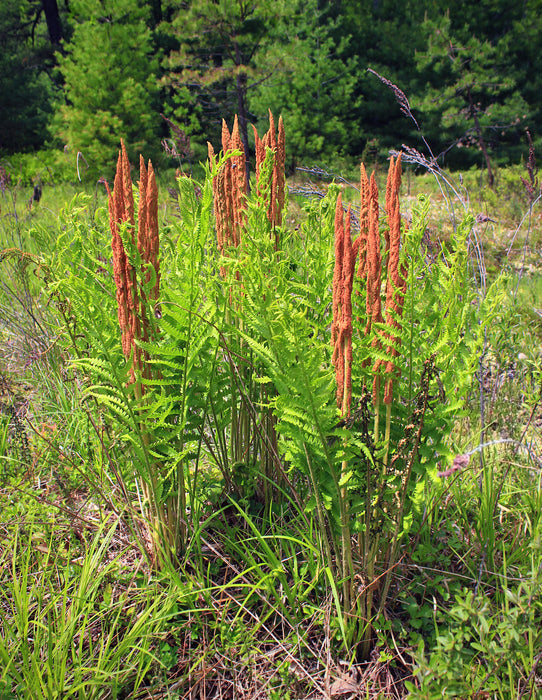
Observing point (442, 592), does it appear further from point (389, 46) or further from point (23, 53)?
point (23, 53)

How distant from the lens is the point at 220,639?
57.8 inches

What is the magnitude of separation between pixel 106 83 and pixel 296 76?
4.51 m

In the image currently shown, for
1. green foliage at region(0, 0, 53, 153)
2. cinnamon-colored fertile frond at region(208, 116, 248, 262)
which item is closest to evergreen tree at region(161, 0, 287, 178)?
green foliage at region(0, 0, 53, 153)

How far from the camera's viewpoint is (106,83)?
37.1 feet

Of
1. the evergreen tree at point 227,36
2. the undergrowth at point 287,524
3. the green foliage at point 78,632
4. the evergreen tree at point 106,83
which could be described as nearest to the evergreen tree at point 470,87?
the evergreen tree at point 227,36

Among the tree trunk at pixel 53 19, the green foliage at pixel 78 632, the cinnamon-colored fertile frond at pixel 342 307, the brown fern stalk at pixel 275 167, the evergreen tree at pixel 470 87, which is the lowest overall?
the green foliage at pixel 78 632

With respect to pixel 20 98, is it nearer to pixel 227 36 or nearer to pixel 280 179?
pixel 227 36

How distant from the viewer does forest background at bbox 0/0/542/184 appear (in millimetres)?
10741

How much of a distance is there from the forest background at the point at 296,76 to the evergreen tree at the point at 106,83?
4 cm

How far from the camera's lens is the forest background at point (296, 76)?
10741 mm

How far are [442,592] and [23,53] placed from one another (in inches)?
815

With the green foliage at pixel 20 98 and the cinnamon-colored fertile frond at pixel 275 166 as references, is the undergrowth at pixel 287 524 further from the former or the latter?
the green foliage at pixel 20 98

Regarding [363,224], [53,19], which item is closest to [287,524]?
[363,224]

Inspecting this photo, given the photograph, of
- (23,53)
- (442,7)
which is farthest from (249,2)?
(23,53)
